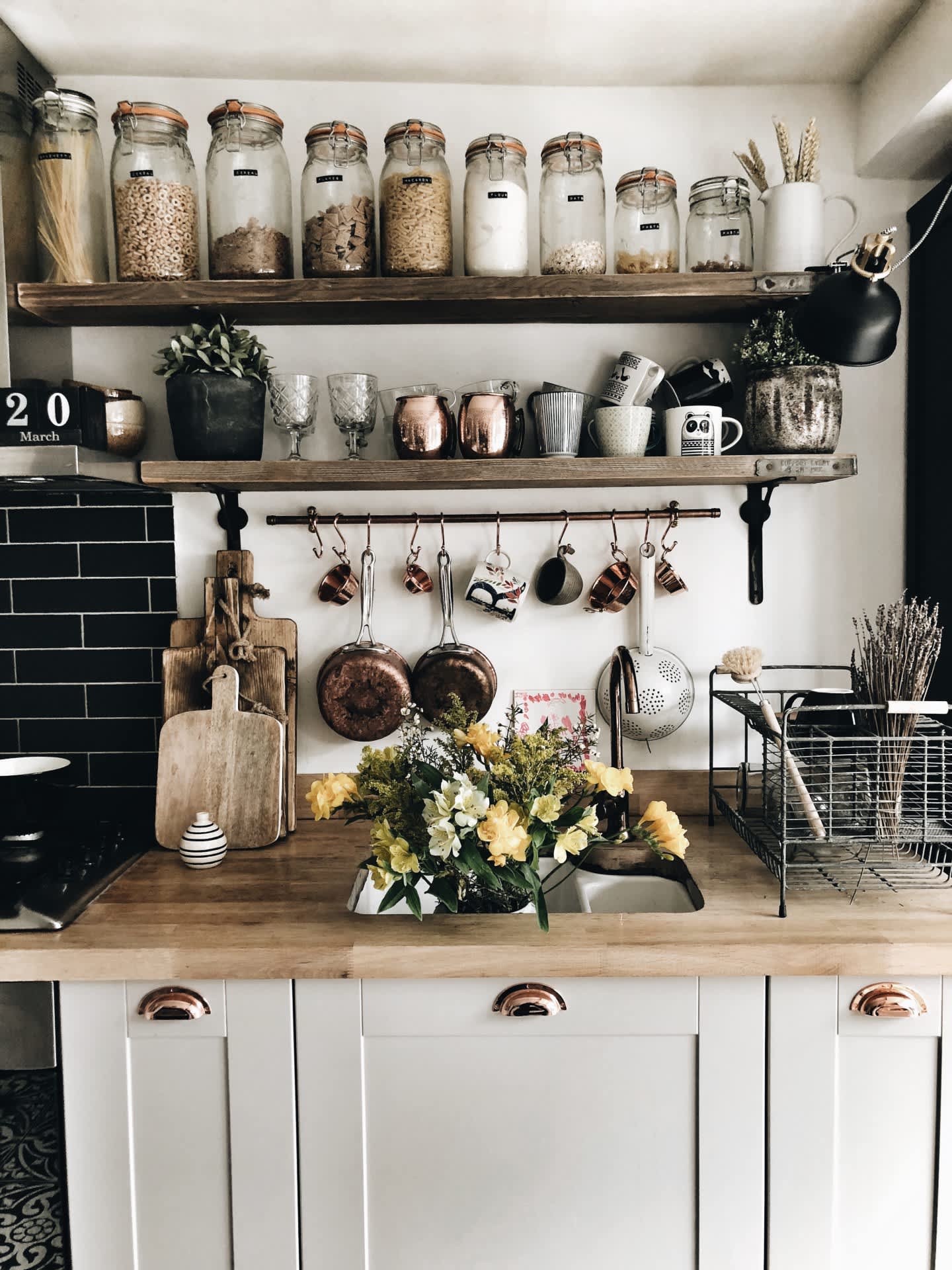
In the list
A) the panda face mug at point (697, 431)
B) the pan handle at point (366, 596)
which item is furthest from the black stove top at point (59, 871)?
the panda face mug at point (697, 431)

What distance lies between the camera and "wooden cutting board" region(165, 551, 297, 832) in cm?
194

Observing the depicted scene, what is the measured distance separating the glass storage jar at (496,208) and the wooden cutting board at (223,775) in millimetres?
999

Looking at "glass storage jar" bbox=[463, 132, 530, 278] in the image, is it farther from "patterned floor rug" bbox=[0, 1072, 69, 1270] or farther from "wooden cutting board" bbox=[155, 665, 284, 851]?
"patterned floor rug" bbox=[0, 1072, 69, 1270]

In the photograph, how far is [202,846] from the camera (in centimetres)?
170

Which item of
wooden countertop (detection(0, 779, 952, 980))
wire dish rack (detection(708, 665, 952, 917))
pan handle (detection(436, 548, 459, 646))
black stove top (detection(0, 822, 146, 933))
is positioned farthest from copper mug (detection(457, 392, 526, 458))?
black stove top (detection(0, 822, 146, 933))

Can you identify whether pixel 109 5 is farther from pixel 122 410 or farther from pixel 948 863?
pixel 948 863

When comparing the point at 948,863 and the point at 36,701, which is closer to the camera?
the point at 948,863

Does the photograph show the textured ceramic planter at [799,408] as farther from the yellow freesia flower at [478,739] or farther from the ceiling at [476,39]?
the yellow freesia flower at [478,739]

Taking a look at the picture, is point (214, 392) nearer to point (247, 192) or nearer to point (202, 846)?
point (247, 192)

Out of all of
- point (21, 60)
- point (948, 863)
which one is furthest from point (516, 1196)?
point (21, 60)

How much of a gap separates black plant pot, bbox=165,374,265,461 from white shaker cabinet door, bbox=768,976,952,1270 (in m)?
1.32

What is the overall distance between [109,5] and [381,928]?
1677 mm

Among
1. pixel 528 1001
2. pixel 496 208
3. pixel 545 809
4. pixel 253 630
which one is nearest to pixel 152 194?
pixel 496 208

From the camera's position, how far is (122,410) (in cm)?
179
